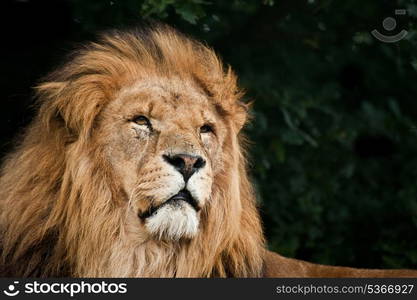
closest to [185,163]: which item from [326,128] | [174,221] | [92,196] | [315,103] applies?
[174,221]

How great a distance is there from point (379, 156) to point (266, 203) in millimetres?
1304

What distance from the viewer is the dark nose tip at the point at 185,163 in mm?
4348

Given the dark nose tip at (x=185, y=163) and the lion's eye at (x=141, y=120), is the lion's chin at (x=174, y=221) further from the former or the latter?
the lion's eye at (x=141, y=120)

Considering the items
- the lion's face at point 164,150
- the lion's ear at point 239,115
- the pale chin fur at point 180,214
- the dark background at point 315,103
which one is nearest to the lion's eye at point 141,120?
the lion's face at point 164,150

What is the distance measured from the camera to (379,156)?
28.0 feet

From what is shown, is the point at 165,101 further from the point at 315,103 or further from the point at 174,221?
the point at 315,103

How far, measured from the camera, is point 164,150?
443cm

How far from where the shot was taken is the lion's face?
436cm

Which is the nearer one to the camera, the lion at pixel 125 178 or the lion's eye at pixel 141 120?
the lion at pixel 125 178

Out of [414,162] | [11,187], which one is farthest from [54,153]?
[414,162]

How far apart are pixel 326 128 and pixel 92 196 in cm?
376

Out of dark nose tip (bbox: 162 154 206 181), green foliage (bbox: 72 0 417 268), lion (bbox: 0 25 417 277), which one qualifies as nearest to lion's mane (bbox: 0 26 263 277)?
lion (bbox: 0 25 417 277)

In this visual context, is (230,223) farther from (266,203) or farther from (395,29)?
(266,203)

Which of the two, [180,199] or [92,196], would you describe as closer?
[180,199]
